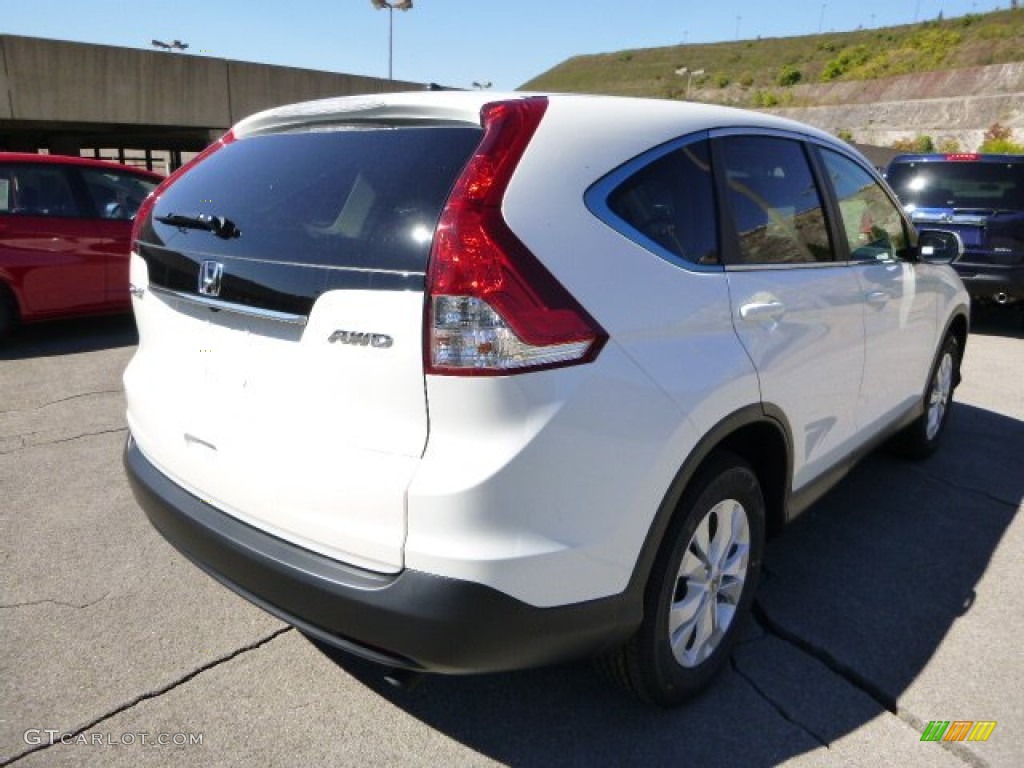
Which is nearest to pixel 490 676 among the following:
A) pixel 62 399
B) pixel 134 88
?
pixel 62 399

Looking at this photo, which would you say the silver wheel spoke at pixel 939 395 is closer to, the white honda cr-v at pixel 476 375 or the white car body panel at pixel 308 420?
the white honda cr-v at pixel 476 375

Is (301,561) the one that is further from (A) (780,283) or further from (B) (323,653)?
(A) (780,283)

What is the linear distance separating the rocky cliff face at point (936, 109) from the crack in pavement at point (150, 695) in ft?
127

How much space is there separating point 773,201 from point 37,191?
6319 millimetres

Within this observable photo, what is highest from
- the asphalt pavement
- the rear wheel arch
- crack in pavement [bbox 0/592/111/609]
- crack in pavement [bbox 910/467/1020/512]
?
the rear wheel arch

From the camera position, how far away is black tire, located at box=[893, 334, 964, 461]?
4.18 meters

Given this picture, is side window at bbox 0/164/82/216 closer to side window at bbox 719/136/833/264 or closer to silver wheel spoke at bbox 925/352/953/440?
side window at bbox 719/136/833/264

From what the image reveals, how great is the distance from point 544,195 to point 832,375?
5.16 feet

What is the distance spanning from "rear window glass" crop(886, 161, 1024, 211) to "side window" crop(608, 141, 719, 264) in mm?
7564

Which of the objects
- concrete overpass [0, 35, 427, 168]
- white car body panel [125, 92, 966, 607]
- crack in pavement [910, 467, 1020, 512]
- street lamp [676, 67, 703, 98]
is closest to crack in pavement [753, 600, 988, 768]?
white car body panel [125, 92, 966, 607]

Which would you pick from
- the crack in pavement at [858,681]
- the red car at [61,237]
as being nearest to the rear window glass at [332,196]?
the crack in pavement at [858,681]

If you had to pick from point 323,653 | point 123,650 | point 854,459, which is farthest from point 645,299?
point 123,650

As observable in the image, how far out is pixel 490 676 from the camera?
2.43m

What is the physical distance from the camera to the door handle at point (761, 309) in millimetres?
2208
